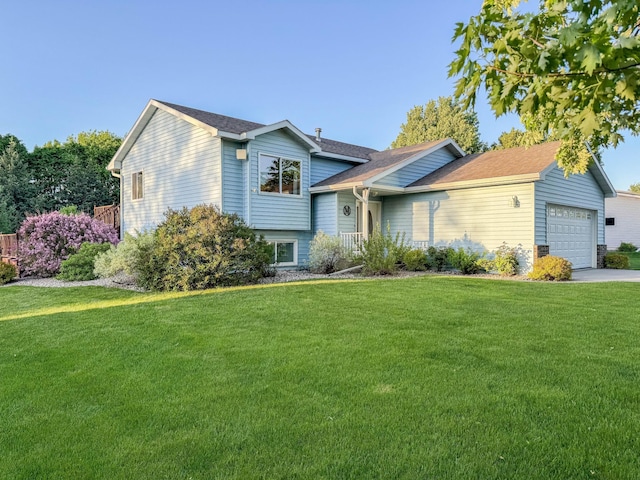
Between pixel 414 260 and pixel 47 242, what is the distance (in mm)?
12000

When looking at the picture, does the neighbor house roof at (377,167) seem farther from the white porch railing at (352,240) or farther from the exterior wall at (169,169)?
the exterior wall at (169,169)

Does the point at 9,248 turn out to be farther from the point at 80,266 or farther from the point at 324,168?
the point at 324,168

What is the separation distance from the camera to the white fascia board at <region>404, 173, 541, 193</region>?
40.0 feet

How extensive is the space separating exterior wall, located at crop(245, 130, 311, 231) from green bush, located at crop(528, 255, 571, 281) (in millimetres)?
7507

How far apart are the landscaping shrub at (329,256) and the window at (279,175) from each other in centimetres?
235

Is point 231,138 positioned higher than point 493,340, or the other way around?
point 231,138

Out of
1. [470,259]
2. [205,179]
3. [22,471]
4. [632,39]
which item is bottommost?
[22,471]

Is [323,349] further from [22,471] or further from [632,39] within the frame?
[632,39]

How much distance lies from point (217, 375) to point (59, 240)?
12.6 metres

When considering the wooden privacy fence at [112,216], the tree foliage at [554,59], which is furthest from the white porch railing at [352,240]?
the tree foliage at [554,59]

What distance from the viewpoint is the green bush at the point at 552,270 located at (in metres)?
11.2

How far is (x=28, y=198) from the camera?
23.6 m

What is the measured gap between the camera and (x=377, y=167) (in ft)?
50.2

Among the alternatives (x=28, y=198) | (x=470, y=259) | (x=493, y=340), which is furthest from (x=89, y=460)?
(x=28, y=198)
